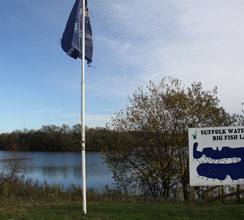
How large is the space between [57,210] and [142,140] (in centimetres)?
732

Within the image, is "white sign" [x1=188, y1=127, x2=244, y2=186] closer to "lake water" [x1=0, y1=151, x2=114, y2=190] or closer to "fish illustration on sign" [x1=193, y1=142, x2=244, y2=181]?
"fish illustration on sign" [x1=193, y1=142, x2=244, y2=181]

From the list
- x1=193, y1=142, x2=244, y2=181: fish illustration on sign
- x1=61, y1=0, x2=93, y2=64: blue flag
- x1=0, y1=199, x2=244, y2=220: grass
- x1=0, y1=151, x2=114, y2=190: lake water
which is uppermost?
x1=61, y1=0, x2=93, y2=64: blue flag

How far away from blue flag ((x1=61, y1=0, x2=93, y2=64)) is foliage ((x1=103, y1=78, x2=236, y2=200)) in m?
6.95

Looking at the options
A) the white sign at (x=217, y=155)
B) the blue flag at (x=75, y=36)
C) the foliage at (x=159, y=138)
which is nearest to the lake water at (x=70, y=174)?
the foliage at (x=159, y=138)

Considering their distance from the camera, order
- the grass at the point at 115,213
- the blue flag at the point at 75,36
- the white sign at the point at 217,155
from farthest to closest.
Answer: the blue flag at the point at 75,36, the white sign at the point at 217,155, the grass at the point at 115,213

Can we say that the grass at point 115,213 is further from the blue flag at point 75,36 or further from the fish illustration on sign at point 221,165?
the blue flag at point 75,36

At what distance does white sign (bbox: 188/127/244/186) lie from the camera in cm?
893

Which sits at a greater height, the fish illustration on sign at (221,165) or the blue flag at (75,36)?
the blue flag at (75,36)

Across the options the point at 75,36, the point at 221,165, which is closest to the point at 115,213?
the point at 221,165

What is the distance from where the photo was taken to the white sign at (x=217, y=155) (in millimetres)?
8930

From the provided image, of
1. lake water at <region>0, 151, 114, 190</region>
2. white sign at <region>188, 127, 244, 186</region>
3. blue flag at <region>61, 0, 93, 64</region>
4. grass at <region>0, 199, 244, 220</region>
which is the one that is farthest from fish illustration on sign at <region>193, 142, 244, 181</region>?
lake water at <region>0, 151, 114, 190</region>

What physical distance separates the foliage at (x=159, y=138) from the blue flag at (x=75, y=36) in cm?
695

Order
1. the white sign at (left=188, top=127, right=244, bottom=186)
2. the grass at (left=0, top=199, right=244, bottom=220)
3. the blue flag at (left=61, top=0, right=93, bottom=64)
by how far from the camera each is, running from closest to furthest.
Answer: the grass at (left=0, top=199, right=244, bottom=220)
the white sign at (left=188, top=127, right=244, bottom=186)
the blue flag at (left=61, top=0, right=93, bottom=64)

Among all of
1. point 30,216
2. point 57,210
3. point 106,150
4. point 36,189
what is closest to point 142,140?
point 106,150
